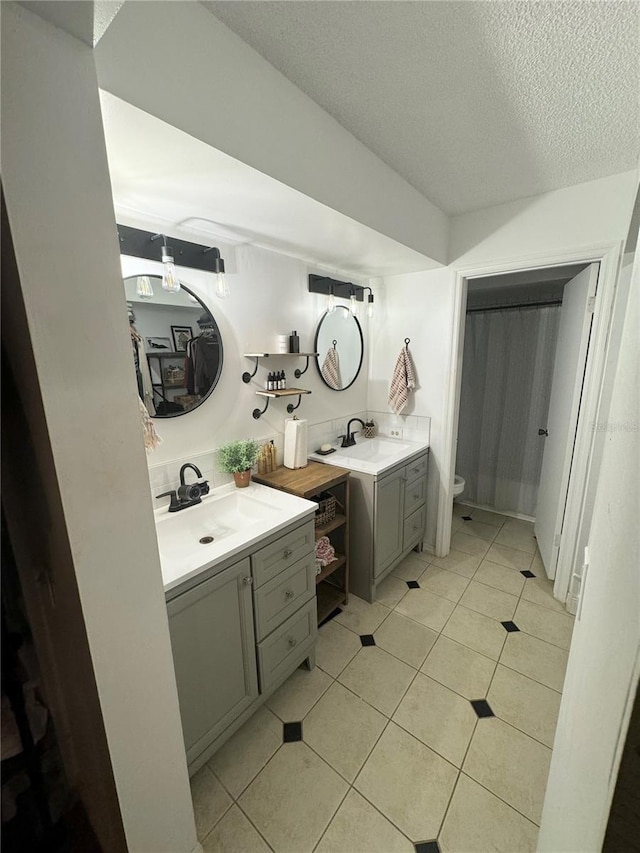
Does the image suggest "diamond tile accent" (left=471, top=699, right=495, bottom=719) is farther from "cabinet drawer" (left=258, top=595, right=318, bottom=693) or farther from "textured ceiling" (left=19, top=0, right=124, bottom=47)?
"textured ceiling" (left=19, top=0, right=124, bottom=47)

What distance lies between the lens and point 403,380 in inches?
98.8

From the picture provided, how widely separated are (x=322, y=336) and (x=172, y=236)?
3.56 feet

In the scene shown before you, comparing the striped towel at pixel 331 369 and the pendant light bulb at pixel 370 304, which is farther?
the pendant light bulb at pixel 370 304

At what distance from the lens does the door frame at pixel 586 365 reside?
177 centimetres

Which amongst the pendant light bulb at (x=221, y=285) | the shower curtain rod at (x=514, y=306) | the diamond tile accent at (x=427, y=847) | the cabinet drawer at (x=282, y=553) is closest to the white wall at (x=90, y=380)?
the cabinet drawer at (x=282, y=553)

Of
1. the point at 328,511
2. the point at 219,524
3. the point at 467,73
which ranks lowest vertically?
the point at 328,511

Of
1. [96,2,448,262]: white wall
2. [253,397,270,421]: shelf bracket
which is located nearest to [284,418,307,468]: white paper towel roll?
[253,397,270,421]: shelf bracket

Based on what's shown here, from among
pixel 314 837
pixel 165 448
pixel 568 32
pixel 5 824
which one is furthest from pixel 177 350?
pixel 314 837

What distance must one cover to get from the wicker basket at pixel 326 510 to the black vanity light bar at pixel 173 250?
133 centimetres

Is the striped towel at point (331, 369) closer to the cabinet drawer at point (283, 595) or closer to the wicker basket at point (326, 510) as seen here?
the wicker basket at point (326, 510)

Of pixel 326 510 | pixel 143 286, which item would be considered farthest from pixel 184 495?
pixel 143 286

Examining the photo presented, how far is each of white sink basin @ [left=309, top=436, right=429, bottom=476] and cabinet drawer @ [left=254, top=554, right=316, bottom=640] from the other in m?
0.68

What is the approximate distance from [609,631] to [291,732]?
1440mm

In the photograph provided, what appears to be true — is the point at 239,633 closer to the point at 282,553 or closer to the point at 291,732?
the point at 282,553
